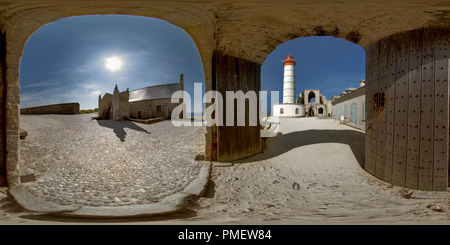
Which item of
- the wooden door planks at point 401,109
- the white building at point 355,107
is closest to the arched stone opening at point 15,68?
the wooden door planks at point 401,109

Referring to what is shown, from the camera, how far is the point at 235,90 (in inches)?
204

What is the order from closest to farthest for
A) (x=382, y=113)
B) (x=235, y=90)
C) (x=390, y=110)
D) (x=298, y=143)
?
(x=390, y=110)
(x=382, y=113)
(x=235, y=90)
(x=298, y=143)

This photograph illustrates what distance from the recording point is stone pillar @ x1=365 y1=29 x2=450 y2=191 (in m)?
3.30

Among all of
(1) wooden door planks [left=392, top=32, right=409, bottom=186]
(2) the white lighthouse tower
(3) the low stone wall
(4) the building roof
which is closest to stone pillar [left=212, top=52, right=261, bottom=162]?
(1) wooden door planks [left=392, top=32, right=409, bottom=186]

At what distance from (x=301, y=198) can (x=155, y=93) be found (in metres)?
21.4

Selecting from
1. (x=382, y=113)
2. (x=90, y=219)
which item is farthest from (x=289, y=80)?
(x=90, y=219)

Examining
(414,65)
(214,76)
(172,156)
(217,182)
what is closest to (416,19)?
(414,65)

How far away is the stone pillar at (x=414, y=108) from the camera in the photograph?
3299mm

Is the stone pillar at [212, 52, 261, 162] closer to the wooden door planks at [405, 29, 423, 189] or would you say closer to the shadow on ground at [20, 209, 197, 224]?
the shadow on ground at [20, 209, 197, 224]

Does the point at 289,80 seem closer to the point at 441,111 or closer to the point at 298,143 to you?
the point at 298,143

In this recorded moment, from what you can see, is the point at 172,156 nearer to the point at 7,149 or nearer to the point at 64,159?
the point at 64,159

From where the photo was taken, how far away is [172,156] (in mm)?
5281

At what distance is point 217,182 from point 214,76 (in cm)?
289

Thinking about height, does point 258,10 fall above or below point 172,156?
above
